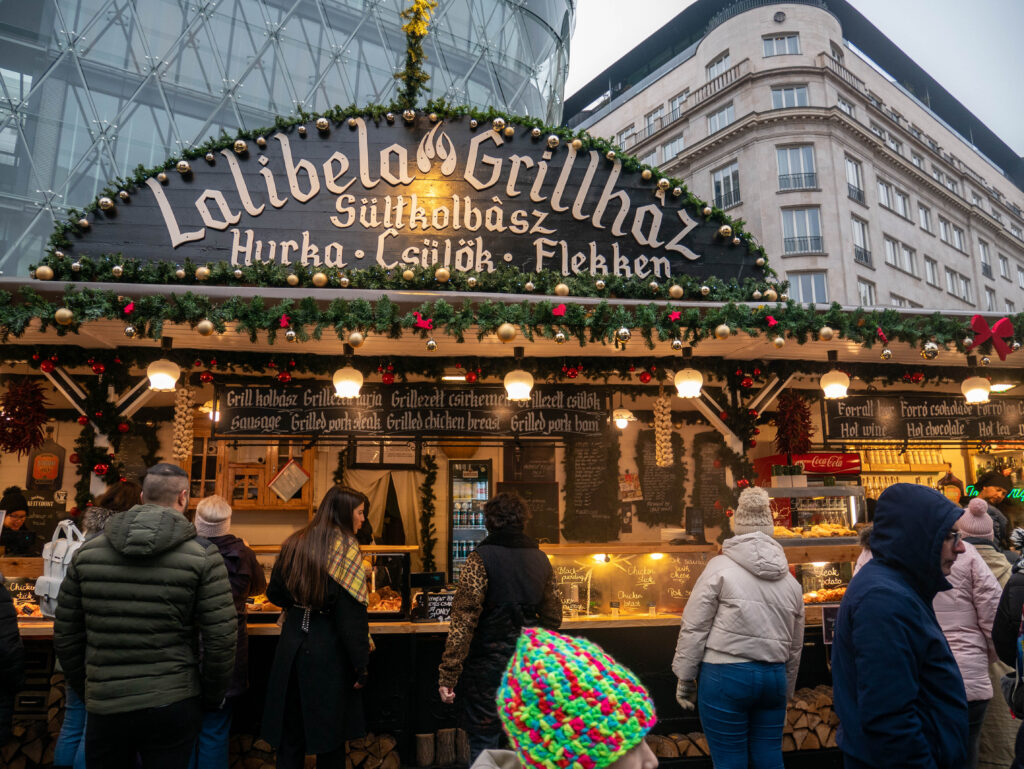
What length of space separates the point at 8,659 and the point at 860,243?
2983 cm

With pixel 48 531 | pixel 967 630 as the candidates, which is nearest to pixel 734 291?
pixel 967 630

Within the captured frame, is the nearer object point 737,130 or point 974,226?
point 737,130

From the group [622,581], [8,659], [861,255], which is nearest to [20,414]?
[8,659]

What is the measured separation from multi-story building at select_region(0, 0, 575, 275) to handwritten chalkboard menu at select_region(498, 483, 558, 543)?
37.4 ft

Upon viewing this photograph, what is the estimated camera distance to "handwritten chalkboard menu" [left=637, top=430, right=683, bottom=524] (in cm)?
965

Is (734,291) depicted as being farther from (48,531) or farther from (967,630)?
(48,531)

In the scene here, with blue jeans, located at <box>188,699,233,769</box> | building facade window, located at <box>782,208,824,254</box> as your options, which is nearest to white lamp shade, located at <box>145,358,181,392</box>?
blue jeans, located at <box>188,699,233,769</box>

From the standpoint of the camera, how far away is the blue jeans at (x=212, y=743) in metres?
4.18

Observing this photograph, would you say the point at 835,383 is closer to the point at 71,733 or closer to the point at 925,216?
the point at 71,733

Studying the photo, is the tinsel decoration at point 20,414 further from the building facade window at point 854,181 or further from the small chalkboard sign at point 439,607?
the building facade window at point 854,181

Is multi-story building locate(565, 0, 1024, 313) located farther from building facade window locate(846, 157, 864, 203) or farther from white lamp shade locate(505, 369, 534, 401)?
white lamp shade locate(505, 369, 534, 401)

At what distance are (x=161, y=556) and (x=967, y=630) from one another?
14.6 feet

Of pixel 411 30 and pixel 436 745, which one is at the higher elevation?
pixel 411 30

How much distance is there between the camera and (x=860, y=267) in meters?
Answer: 26.1
